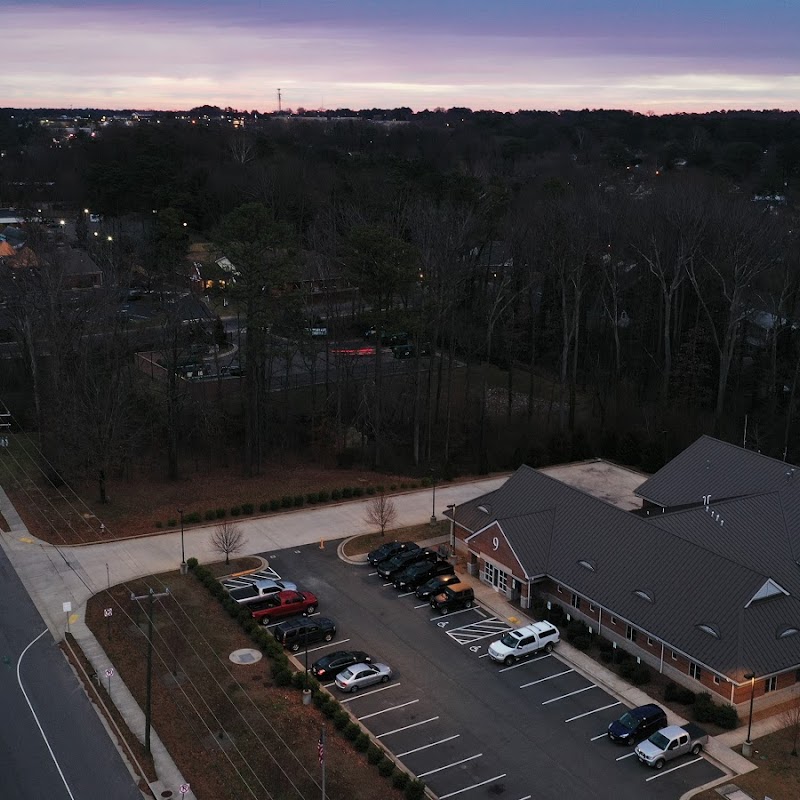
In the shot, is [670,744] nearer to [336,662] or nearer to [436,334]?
[336,662]

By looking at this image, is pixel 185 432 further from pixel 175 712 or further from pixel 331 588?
pixel 175 712

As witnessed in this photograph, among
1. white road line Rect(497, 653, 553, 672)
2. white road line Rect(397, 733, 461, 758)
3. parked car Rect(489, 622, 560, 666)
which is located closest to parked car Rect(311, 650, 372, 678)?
white road line Rect(397, 733, 461, 758)

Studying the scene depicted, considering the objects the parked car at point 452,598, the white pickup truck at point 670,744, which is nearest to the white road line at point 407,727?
→ the white pickup truck at point 670,744

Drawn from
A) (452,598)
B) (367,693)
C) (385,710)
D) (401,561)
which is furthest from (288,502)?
(385,710)

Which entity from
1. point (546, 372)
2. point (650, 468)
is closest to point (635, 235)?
point (546, 372)

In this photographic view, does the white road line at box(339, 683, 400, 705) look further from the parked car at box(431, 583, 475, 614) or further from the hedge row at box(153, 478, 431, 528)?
the hedge row at box(153, 478, 431, 528)

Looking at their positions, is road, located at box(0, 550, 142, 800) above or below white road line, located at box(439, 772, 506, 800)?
above
